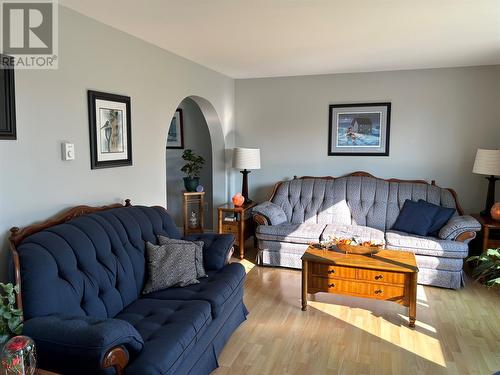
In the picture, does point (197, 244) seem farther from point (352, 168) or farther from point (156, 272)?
point (352, 168)

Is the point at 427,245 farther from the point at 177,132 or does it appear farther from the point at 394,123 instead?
the point at 177,132

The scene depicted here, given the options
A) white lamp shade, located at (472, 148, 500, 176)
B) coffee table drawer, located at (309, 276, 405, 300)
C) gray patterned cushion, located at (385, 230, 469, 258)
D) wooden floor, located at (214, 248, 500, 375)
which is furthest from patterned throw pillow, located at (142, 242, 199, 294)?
white lamp shade, located at (472, 148, 500, 176)

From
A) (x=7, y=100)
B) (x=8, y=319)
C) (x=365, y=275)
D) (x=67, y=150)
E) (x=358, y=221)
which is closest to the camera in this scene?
(x=8, y=319)

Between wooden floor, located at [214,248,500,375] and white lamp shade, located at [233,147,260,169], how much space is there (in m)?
1.70

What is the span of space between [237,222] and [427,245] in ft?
7.10

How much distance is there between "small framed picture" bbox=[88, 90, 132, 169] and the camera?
9.41 ft

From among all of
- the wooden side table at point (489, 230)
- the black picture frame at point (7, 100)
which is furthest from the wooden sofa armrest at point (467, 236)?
the black picture frame at point (7, 100)

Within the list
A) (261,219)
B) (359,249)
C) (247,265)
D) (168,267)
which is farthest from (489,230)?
(168,267)

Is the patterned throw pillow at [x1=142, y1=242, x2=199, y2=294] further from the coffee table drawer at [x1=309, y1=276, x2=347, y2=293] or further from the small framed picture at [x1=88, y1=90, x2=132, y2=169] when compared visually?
the coffee table drawer at [x1=309, y1=276, x2=347, y2=293]

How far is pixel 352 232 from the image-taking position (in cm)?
427

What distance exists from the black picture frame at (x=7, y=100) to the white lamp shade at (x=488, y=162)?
4366 mm

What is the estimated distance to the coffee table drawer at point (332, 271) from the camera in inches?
127

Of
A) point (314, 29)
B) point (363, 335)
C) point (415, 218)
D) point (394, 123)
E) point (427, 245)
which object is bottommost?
point (363, 335)

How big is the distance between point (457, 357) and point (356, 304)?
978mm
